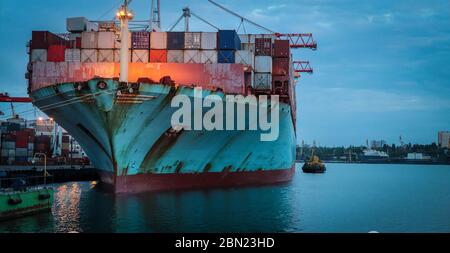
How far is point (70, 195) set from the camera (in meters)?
31.7

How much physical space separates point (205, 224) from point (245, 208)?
216 inches

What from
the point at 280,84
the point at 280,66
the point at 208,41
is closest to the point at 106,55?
the point at 208,41

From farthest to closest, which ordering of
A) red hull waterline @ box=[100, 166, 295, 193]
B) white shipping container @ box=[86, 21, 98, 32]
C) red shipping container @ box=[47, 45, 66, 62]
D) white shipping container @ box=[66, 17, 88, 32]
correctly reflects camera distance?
white shipping container @ box=[86, 21, 98, 32] → white shipping container @ box=[66, 17, 88, 32] → red shipping container @ box=[47, 45, 66, 62] → red hull waterline @ box=[100, 166, 295, 193]

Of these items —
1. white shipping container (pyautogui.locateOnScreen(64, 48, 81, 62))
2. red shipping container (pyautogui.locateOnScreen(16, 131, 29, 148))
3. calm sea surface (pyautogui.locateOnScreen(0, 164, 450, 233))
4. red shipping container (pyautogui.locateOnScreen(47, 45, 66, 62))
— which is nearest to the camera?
calm sea surface (pyautogui.locateOnScreen(0, 164, 450, 233))

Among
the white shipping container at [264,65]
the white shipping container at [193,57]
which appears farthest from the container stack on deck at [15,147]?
the white shipping container at [264,65]

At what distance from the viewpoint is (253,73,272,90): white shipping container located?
3621cm

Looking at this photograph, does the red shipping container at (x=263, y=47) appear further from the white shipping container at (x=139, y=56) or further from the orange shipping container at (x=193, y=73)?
the white shipping container at (x=139, y=56)

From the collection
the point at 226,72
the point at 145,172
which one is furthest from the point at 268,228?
the point at 226,72

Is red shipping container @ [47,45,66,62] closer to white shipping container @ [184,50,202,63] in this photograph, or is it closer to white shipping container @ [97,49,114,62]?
white shipping container @ [97,49,114,62]

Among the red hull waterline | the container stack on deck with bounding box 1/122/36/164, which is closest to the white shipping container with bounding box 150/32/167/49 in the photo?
the red hull waterline

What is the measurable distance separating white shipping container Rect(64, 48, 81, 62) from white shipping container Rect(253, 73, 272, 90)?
46.2 ft

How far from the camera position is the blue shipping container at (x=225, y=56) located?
33125 millimetres
